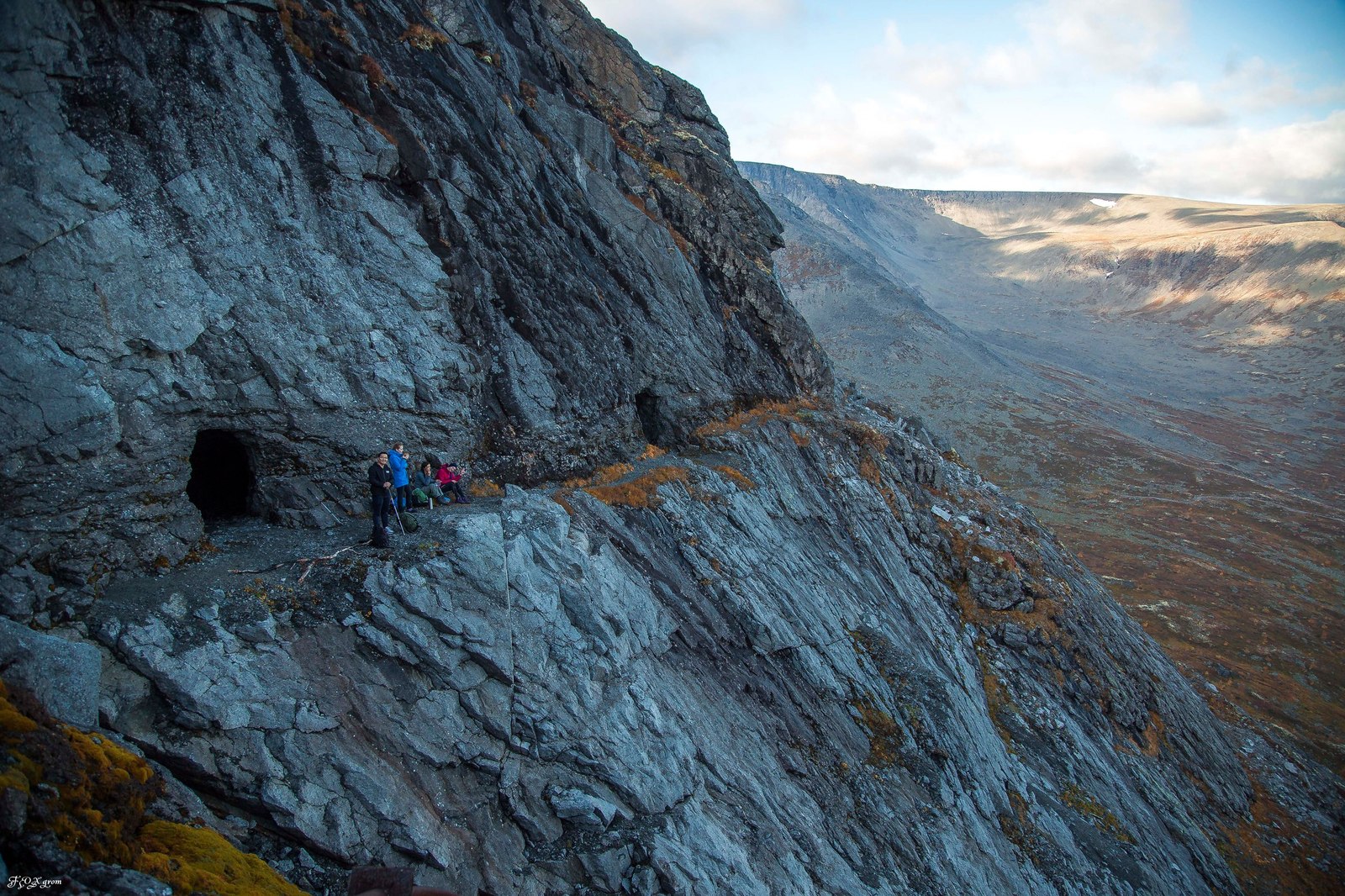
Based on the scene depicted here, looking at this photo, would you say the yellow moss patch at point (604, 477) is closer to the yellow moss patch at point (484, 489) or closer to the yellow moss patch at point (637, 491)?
the yellow moss patch at point (637, 491)

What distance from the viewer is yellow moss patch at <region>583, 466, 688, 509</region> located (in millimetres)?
17391

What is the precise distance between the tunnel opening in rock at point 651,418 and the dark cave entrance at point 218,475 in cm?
1174

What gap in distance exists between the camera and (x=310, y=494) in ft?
46.2

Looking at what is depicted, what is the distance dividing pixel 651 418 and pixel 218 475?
12.7 m

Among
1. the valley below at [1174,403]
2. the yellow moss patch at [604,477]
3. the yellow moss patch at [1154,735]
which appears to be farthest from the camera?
the valley below at [1174,403]

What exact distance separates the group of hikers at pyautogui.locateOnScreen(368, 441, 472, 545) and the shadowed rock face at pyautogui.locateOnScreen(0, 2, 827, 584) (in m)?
0.92

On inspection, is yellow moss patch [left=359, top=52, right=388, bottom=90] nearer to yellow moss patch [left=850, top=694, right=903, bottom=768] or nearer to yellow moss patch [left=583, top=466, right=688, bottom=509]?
yellow moss patch [left=583, top=466, right=688, bottom=509]

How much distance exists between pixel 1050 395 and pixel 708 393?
318ft

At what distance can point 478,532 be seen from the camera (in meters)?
13.4

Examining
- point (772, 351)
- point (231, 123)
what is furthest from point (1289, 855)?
point (231, 123)

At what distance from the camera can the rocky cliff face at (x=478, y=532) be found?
416 inches

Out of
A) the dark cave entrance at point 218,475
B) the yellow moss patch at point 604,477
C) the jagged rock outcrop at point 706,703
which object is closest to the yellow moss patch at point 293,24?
the dark cave entrance at point 218,475

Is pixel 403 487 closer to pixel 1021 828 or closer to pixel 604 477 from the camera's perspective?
pixel 604 477

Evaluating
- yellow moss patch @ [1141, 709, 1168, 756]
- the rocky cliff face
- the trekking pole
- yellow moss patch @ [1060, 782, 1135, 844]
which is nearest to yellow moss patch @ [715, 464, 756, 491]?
the rocky cliff face
